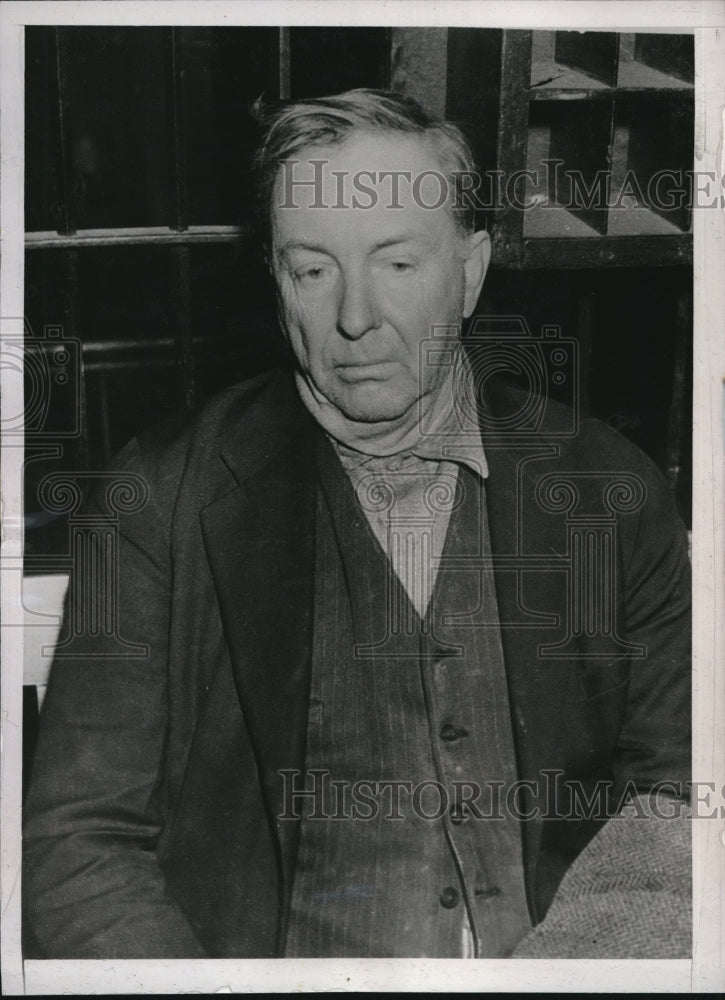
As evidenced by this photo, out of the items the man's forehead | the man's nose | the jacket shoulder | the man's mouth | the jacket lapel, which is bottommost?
the jacket lapel

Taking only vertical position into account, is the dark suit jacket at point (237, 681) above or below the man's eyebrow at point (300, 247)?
below

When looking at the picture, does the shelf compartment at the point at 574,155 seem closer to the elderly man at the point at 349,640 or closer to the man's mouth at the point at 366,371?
the elderly man at the point at 349,640

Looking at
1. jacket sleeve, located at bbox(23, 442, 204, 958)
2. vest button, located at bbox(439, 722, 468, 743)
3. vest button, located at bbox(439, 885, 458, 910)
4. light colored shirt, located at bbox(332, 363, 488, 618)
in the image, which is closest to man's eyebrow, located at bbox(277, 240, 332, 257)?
light colored shirt, located at bbox(332, 363, 488, 618)

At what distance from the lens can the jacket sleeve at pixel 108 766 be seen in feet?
5.32

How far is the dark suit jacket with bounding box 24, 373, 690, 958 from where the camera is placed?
63.6 inches

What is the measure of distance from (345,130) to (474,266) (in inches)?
11.6

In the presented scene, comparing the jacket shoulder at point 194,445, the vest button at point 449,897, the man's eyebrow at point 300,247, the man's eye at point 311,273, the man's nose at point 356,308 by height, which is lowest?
the vest button at point 449,897

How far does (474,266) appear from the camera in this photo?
162cm

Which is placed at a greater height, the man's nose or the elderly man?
the man's nose

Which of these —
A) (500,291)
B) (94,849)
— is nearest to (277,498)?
(500,291)

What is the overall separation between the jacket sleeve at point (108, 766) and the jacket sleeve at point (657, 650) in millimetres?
766

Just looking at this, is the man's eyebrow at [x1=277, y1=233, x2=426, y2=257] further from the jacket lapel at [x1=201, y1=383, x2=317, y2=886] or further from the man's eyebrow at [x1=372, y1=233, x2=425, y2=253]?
the jacket lapel at [x1=201, y1=383, x2=317, y2=886]

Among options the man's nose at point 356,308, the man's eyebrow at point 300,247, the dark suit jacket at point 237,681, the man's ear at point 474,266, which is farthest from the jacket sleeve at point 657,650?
the man's eyebrow at point 300,247

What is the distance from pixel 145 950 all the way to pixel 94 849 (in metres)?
0.19
